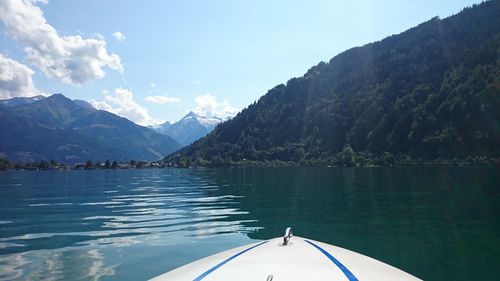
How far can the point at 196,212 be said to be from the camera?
36000 millimetres

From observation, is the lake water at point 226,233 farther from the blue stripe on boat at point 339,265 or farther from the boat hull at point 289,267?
the boat hull at point 289,267

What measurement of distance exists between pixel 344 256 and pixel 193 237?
47.2 feet

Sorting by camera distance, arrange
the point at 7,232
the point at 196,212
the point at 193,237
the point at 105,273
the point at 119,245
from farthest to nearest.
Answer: the point at 196,212, the point at 7,232, the point at 193,237, the point at 119,245, the point at 105,273

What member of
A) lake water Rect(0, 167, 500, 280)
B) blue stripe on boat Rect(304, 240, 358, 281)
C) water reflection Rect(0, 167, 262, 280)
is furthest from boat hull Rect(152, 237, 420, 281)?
water reflection Rect(0, 167, 262, 280)

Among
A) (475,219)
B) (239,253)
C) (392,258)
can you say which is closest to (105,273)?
(239,253)

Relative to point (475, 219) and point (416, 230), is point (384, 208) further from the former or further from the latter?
point (416, 230)

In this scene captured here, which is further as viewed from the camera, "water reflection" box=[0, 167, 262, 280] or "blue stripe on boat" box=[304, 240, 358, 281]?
"water reflection" box=[0, 167, 262, 280]

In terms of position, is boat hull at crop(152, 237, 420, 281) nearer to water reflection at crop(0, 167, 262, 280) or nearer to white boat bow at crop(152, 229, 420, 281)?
white boat bow at crop(152, 229, 420, 281)

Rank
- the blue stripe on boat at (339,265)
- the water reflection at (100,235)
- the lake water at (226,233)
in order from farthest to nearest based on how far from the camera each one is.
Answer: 1. the water reflection at (100,235)
2. the lake water at (226,233)
3. the blue stripe on boat at (339,265)

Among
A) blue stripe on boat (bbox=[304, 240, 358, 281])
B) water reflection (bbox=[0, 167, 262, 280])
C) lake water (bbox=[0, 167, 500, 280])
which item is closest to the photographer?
blue stripe on boat (bbox=[304, 240, 358, 281])

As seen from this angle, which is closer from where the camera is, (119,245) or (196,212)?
(119,245)

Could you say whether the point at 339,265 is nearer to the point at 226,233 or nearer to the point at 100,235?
the point at 226,233

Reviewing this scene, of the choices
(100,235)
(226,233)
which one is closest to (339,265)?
(226,233)

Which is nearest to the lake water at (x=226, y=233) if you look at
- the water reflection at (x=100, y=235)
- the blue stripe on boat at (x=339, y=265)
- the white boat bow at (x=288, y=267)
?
the water reflection at (x=100, y=235)
